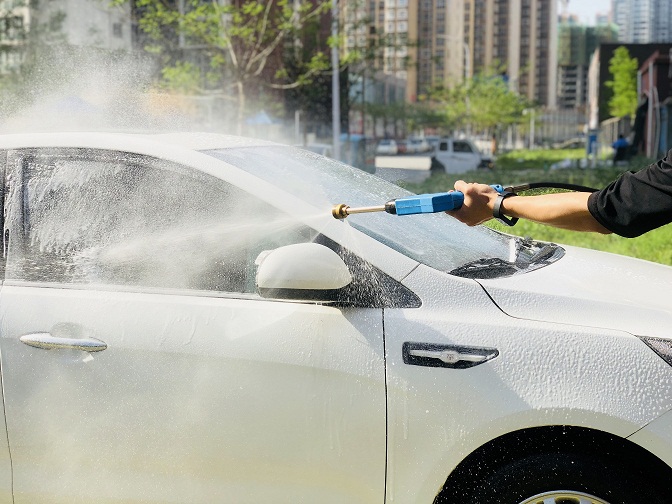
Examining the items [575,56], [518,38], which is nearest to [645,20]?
[518,38]

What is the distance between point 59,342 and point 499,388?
135cm

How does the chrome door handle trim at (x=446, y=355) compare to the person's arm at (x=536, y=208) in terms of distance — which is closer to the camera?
the chrome door handle trim at (x=446, y=355)

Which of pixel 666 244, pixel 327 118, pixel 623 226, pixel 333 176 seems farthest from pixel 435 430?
pixel 327 118

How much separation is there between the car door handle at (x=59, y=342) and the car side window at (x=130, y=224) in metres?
0.22

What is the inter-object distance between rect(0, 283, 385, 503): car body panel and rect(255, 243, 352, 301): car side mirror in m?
0.11

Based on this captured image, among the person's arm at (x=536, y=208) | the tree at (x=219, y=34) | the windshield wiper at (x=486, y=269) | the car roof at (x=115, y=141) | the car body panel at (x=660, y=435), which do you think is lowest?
the car body panel at (x=660, y=435)

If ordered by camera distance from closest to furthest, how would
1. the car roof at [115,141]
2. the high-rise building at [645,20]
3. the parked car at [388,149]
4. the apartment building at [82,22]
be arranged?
the car roof at [115,141]
the apartment building at [82,22]
the parked car at [388,149]
the high-rise building at [645,20]

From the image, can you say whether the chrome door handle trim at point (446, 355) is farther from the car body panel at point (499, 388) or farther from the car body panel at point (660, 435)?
the car body panel at point (660, 435)

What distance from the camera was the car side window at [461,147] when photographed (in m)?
34.2

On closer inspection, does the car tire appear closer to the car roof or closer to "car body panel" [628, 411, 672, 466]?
"car body panel" [628, 411, 672, 466]

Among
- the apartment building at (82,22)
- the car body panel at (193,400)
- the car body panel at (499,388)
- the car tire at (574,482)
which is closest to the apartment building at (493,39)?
the apartment building at (82,22)

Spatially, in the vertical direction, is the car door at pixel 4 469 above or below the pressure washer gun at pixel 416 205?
below

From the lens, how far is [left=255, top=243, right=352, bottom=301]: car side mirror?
263cm

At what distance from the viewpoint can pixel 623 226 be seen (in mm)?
2611
